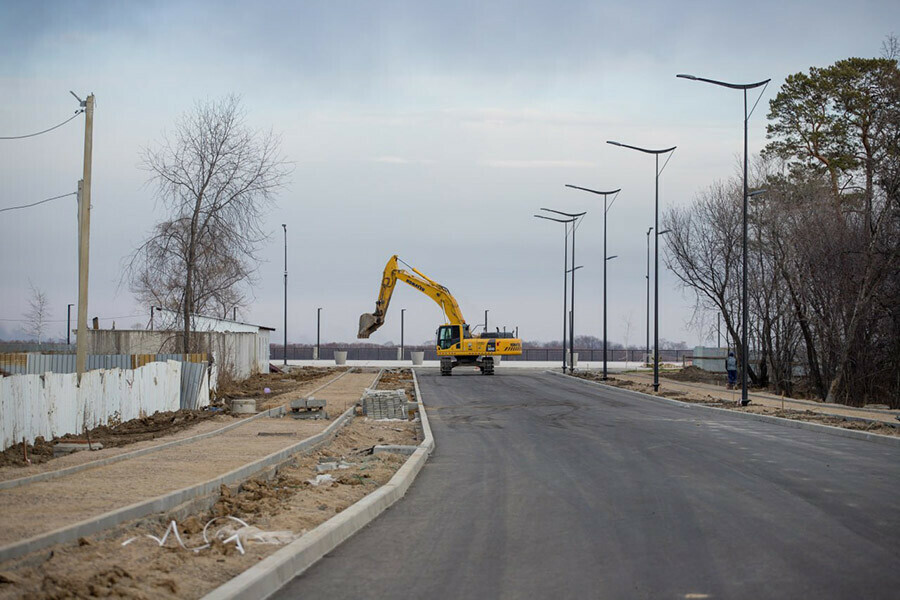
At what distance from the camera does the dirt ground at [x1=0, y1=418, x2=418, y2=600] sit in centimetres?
618

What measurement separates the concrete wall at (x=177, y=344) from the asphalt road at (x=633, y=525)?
20.7m

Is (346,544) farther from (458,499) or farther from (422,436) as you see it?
(422,436)

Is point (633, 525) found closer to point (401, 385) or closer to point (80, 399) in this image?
point (80, 399)

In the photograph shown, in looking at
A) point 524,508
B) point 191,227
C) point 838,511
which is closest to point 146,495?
point 524,508

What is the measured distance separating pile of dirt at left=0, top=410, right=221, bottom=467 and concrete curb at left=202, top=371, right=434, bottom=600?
7189mm

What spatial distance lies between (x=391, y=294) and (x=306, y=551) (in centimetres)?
4392

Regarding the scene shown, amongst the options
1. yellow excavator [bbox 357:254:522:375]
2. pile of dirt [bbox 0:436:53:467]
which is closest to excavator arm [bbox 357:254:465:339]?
yellow excavator [bbox 357:254:522:375]

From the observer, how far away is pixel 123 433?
66.2 ft

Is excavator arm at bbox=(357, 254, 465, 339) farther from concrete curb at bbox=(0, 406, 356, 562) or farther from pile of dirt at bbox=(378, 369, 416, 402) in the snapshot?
concrete curb at bbox=(0, 406, 356, 562)

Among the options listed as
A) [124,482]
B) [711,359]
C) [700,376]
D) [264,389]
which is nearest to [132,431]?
[124,482]

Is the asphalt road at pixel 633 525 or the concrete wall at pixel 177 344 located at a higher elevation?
the concrete wall at pixel 177 344

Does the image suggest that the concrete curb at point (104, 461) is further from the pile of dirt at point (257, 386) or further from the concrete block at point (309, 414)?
the pile of dirt at point (257, 386)

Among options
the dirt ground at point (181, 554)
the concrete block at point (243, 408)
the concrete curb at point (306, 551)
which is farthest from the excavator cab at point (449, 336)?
the concrete curb at point (306, 551)

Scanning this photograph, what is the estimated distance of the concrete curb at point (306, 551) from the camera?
6.34 meters
